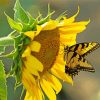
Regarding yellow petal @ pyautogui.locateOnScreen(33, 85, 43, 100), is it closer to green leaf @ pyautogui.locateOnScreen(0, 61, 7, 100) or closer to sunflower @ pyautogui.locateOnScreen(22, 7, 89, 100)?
sunflower @ pyautogui.locateOnScreen(22, 7, 89, 100)

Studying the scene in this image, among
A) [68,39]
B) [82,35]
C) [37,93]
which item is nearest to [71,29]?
[68,39]

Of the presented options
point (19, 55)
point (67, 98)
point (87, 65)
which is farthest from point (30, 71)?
point (67, 98)

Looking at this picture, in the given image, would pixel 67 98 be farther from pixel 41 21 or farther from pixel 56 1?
pixel 41 21

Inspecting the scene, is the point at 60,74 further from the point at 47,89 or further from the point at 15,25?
the point at 15,25

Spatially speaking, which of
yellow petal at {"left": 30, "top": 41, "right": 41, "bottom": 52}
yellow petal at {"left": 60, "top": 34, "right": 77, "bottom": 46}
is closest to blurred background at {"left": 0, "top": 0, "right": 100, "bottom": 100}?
yellow petal at {"left": 60, "top": 34, "right": 77, "bottom": 46}

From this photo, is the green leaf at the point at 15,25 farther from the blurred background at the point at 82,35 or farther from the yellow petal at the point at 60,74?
the blurred background at the point at 82,35

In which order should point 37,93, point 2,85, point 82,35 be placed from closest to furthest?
point 2,85, point 37,93, point 82,35

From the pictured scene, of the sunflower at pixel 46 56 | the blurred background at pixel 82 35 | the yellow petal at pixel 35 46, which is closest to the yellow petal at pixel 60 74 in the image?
the sunflower at pixel 46 56
